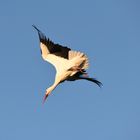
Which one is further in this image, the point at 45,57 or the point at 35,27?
the point at 45,57

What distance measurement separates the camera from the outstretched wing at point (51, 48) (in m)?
24.1

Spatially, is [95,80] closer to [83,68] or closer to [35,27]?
[83,68]

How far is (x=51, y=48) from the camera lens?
79.9 ft

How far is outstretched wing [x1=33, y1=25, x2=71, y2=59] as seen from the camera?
78.9ft

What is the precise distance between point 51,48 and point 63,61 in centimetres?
60

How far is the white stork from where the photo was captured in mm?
23672

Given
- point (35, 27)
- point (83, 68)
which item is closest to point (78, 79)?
point (83, 68)

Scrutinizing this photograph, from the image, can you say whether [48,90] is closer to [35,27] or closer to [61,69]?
[61,69]

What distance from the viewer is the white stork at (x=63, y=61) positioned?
77.7 feet

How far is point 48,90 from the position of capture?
79.2ft

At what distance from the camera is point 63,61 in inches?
949

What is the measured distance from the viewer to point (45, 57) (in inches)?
964

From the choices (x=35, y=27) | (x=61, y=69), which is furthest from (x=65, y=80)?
(x=35, y=27)

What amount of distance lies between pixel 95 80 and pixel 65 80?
0.95 m
